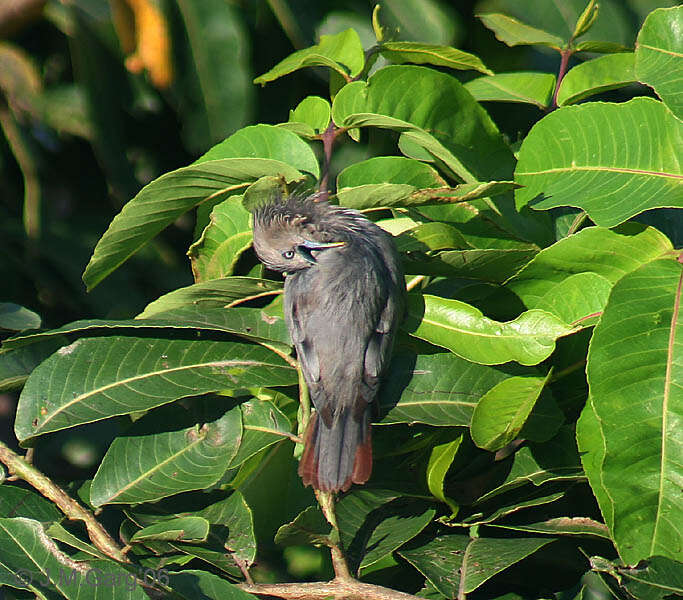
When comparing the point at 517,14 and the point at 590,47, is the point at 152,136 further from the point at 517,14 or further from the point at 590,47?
the point at 590,47

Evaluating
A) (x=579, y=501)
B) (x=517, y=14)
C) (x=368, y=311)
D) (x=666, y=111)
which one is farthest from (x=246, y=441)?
(x=517, y=14)

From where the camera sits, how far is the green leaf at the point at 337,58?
2.12m

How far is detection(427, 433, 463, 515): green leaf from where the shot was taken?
175 centimetres

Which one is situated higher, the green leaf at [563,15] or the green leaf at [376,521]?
the green leaf at [563,15]

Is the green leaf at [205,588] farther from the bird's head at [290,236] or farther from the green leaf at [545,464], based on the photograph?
the bird's head at [290,236]

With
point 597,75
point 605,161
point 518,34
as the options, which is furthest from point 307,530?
point 518,34

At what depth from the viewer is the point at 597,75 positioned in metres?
2.15

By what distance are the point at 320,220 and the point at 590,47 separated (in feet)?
2.91

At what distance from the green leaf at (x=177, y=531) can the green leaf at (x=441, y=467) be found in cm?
50

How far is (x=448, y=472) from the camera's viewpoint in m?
1.90

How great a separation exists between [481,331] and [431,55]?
36.5 inches

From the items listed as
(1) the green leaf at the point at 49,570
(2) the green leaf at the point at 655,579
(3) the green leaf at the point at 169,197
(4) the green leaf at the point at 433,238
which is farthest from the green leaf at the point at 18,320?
(2) the green leaf at the point at 655,579

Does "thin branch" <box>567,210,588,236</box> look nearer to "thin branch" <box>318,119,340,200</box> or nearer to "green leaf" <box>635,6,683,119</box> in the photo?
"green leaf" <box>635,6,683,119</box>

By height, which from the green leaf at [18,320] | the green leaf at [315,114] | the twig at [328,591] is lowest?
the twig at [328,591]
